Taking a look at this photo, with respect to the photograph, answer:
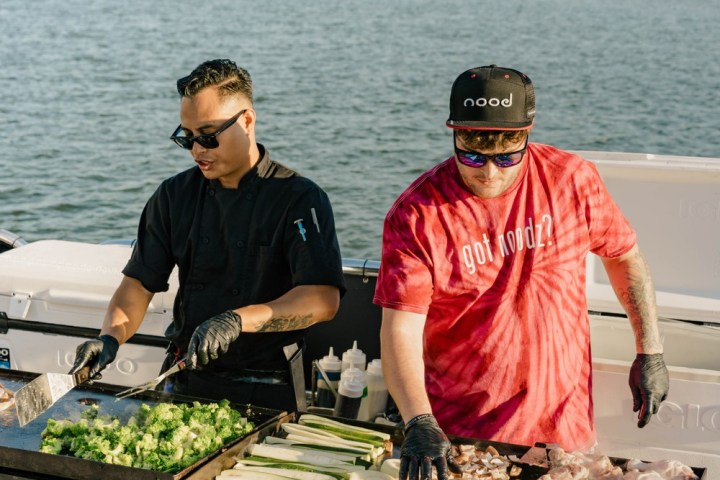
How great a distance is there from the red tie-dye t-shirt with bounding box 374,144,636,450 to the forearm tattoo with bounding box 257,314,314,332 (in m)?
0.49

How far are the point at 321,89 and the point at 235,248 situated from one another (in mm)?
17754

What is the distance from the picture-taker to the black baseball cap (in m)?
3.20

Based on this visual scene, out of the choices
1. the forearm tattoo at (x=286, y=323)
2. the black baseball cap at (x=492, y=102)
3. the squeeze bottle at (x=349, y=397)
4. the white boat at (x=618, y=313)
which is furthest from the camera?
the squeeze bottle at (x=349, y=397)

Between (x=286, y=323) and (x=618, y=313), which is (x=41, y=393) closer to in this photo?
(x=286, y=323)

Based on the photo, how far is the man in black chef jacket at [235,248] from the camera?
3.86 metres

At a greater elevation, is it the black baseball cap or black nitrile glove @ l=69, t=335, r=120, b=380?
the black baseball cap

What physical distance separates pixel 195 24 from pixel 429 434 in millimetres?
27321

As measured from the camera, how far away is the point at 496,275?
11.1 ft

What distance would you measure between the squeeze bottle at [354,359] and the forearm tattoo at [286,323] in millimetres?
1079

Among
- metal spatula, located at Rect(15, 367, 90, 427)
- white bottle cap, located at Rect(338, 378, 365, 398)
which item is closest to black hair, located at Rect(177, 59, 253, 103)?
metal spatula, located at Rect(15, 367, 90, 427)

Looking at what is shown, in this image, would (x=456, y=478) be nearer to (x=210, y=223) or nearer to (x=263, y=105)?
(x=210, y=223)

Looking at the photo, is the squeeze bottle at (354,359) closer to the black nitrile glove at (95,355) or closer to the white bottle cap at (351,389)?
the white bottle cap at (351,389)

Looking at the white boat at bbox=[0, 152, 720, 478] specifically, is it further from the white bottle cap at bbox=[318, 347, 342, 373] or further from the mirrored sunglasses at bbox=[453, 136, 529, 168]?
the mirrored sunglasses at bbox=[453, 136, 529, 168]

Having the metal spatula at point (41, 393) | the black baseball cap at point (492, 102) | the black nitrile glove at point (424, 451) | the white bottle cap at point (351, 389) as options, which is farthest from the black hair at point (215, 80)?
the black nitrile glove at point (424, 451)
